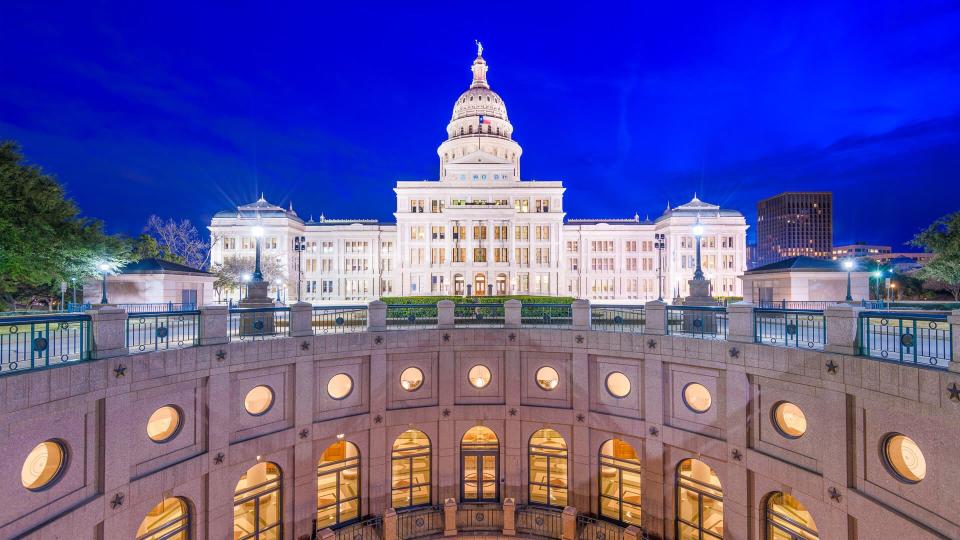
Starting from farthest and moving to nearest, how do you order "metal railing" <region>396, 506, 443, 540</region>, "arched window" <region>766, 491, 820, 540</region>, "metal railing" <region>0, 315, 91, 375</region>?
1. "metal railing" <region>396, 506, 443, 540</region>
2. "arched window" <region>766, 491, 820, 540</region>
3. "metal railing" <region>0, 315, 91, 375</region>

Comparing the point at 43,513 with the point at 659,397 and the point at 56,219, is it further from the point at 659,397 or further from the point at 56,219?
the point at 56,219

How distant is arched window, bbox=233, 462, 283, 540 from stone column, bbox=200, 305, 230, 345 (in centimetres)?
431

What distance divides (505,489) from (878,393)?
11740 millimetres

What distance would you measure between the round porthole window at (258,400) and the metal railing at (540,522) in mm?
9669

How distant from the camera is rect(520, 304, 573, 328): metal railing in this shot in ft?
55.8

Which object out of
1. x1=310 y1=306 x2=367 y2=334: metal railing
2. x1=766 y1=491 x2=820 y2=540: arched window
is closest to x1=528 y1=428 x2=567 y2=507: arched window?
x1=766 y1=491 x2=820 y2=540: arched window

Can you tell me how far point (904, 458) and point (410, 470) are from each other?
14063 mm

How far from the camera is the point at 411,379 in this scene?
16.2 metres

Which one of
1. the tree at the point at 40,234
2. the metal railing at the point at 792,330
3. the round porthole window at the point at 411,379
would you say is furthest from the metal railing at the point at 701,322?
the tree at the point at 40,234

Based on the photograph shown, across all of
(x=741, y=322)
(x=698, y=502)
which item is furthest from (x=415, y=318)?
(x=698, y=502)

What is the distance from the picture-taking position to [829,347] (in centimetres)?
1059

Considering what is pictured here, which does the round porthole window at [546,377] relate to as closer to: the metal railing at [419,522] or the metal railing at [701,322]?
the metal railing at [701,322]

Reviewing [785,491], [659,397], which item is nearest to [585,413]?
[659,397]

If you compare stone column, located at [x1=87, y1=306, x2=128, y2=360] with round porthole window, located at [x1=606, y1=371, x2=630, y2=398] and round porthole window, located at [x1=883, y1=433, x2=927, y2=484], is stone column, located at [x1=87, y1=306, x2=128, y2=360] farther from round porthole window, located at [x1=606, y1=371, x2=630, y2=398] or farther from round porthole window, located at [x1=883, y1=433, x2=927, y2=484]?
round porthole window, located at [x1=883, y1=433, x2=927, y2=484]
